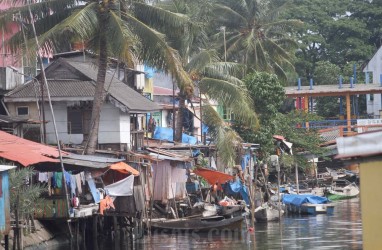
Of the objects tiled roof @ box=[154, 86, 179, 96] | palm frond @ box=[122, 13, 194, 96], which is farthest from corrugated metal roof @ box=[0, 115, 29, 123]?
tiled roof @ box=[154, 86, 179, 96]

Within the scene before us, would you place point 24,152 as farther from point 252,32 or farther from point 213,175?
point 252,32

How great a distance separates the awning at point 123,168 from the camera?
86.7 ft

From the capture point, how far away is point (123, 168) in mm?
27062

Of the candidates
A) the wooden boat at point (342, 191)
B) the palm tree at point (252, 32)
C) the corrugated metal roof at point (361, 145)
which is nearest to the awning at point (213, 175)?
the palm tree at point (252, 32)

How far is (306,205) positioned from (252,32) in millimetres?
11300

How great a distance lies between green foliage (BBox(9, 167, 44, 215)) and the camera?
21.4 m

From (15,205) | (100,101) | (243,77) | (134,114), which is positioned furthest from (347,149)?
(243,77)

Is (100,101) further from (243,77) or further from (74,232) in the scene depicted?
(243,77)

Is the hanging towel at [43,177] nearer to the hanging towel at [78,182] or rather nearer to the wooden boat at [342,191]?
the hanging towel at [78,182]

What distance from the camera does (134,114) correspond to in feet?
A: 111

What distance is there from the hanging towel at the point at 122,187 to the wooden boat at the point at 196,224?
150 inches

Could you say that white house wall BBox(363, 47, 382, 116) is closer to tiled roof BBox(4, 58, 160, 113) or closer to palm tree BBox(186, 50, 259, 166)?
palm tree BBox(186, 50, 259, 166)

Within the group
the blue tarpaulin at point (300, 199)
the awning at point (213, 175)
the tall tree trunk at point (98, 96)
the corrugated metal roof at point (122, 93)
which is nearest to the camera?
the tall tree trunk at point (98, 96)

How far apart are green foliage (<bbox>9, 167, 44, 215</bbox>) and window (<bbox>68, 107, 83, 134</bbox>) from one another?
879 cm
